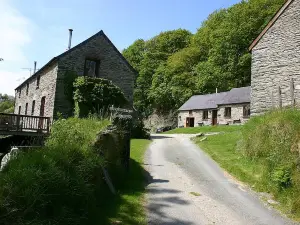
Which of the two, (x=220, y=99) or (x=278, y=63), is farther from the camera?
(x=220, y=99)

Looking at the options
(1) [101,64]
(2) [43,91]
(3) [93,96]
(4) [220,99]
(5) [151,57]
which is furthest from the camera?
(5) [151,57]

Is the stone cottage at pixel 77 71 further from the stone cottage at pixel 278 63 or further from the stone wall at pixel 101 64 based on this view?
the stone cottage at pixel 278 63

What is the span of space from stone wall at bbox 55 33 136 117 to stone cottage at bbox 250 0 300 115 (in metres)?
11.3

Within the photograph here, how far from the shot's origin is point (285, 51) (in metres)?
16.1

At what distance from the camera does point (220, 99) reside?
37.3m

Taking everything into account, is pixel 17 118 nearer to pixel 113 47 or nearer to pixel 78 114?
pixel 78 114

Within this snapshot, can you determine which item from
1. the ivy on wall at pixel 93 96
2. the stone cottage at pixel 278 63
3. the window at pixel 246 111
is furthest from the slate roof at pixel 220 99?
the ivy on wall at pixel 93 96

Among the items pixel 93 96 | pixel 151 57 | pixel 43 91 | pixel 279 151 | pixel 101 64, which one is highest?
pixel 151 57

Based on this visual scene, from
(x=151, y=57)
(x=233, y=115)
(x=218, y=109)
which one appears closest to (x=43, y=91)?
(x=218, y=109)

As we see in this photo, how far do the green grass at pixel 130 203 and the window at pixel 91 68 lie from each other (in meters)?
13.7

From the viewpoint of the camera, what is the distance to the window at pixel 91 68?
927 inches

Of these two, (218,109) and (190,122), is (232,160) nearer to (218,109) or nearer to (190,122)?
(218,109)

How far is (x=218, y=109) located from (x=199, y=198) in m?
28.2

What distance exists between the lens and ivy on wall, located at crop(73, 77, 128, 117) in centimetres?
2034
